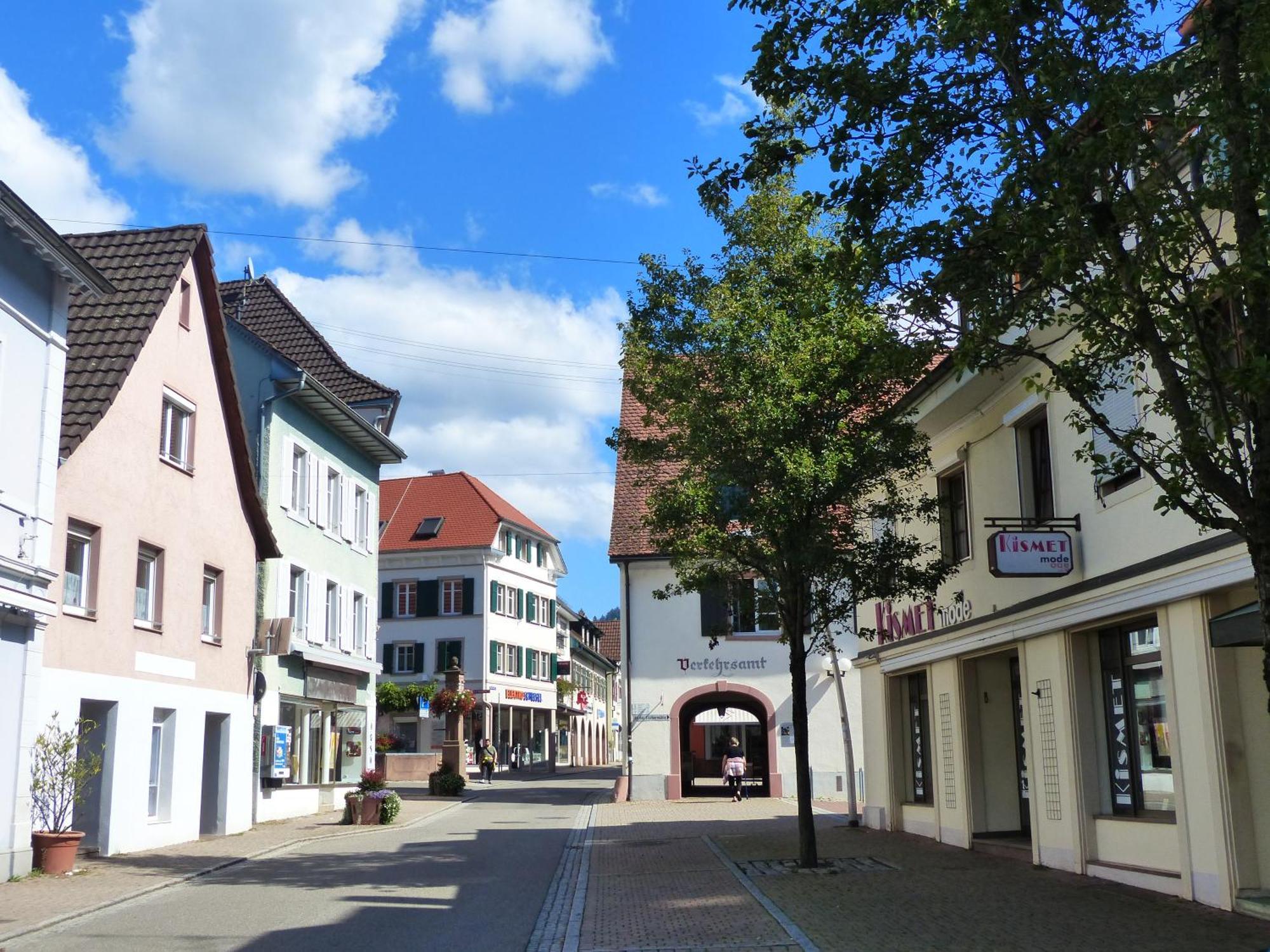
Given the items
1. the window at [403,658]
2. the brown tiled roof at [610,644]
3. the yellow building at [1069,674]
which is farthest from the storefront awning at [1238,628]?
the brown tiled roof at [610,644]

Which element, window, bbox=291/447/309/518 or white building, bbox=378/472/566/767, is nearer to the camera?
window, bbox=291/447/309/518

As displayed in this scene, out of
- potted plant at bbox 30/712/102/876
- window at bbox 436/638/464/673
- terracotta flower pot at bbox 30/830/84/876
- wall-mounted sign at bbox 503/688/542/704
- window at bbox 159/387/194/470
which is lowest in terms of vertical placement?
terracotta flower pot at bbox 30/830/84/876

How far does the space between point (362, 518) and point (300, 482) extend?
182 inches

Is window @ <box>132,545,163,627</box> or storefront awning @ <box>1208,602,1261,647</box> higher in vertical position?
window @ <box>132,545,163,627</box>

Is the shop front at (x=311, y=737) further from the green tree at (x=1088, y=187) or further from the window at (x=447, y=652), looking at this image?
the window at (x=447, y=652)

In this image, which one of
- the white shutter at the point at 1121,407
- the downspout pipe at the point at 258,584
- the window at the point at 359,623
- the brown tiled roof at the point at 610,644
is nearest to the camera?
the white shutter at the point at 1121,407

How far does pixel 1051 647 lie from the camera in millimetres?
15453

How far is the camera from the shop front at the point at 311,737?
25625 mm

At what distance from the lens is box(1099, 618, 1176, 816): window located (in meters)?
13.3

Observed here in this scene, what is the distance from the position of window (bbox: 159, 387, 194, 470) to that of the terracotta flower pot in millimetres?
6430

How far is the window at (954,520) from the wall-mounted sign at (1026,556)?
152 inches

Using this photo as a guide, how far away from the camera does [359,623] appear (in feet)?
107

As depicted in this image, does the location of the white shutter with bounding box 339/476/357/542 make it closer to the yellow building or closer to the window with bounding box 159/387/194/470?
the window with bounding box 159/387/194/470

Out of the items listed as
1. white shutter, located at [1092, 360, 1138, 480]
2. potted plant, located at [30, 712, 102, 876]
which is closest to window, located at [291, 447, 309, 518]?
potted plant, located at [30, 712, 102, 876]
